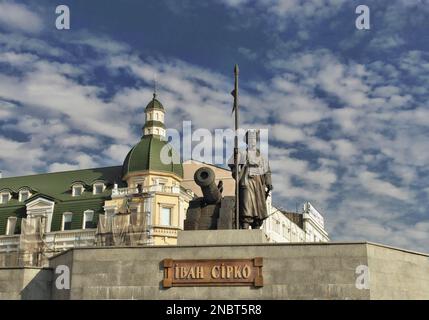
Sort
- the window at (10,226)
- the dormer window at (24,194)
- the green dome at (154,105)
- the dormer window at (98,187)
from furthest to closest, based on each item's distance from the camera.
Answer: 1. the green dome at (154,105)
2. the dormer window at (24,194)
3. the dormer window at (98,187)
4. the window at (10,226)

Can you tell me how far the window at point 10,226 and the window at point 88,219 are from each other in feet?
24.3

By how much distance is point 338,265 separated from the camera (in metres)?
16.3

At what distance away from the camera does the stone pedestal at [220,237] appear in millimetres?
17531

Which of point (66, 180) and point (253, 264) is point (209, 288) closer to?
point (253, 264)

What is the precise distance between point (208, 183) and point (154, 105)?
156 ft

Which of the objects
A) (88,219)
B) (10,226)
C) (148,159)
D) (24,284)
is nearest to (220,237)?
(24,284)

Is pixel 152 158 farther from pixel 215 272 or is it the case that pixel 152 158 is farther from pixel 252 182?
pixel 215 272

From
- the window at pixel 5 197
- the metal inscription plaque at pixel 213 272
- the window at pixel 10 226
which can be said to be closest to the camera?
the metal inscription plaque at pixel 213 272

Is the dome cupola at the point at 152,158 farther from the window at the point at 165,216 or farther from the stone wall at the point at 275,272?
the stone wall at the point at 275,272

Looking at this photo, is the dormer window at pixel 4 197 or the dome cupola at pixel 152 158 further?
the dormer window at pixel 4 197

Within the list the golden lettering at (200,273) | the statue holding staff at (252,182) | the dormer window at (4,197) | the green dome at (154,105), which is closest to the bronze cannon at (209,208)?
the statue holding staff at (252,182)

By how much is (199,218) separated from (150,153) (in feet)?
127

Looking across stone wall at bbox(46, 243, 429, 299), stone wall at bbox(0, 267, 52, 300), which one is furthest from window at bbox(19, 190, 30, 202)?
stone wall at bbox(46, 243, 429, 299)
